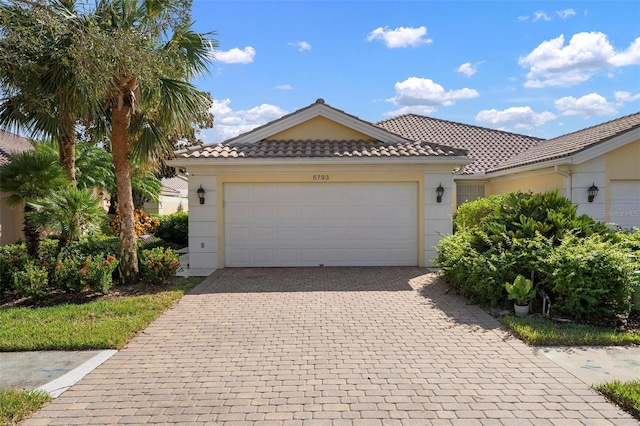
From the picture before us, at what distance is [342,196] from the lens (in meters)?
11.4

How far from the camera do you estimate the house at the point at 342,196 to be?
11.0m

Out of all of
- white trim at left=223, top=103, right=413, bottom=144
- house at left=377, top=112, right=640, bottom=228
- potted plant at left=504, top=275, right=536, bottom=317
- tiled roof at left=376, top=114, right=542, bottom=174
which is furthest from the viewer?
tiled roof at left=376, top=114, right=542, bottom=174

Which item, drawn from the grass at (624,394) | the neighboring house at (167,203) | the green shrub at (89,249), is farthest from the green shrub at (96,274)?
the neighboring house at (167,203)

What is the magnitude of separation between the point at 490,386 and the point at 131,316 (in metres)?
5.75

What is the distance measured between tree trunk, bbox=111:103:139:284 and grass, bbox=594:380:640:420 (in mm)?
8976

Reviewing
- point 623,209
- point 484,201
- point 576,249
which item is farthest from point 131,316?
point 623,209

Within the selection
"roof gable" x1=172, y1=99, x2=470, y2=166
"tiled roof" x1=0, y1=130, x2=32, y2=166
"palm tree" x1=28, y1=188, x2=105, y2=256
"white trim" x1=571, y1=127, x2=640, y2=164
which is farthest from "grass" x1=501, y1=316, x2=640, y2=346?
"tiled roof" x1=0, y1=130, x2=32, y2=166

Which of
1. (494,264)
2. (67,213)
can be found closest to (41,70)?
(67,213)

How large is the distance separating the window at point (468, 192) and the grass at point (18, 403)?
15.2 m

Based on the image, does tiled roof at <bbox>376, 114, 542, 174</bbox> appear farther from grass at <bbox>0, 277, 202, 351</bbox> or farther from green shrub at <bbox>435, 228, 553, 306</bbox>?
grass at <bbox>0, 277, 202, 351</bbox>

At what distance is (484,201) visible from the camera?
37.6 feet

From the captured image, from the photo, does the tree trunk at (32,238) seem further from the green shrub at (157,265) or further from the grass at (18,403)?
the grass at (18,403)

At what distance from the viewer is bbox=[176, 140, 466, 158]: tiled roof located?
1084cm

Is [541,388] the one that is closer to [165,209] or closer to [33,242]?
[33,242]
